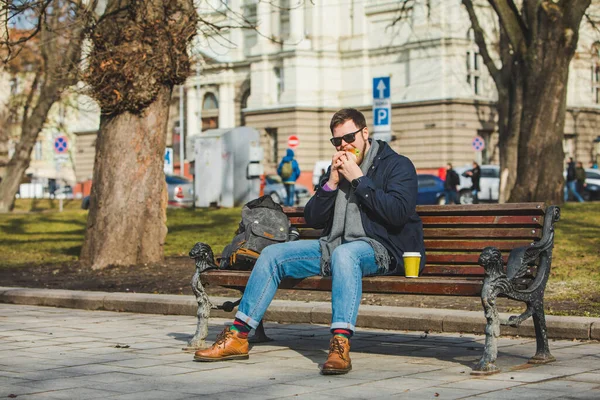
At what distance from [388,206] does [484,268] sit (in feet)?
2.38

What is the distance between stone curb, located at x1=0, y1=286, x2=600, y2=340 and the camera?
27.1ft

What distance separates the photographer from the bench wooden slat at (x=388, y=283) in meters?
6.77

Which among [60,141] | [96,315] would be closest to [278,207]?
[96,315]

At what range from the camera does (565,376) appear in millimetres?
6523

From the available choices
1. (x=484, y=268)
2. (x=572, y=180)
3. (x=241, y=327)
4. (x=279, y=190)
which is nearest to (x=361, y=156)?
(x=484, y=268)

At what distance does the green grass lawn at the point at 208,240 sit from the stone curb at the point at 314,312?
88 cm

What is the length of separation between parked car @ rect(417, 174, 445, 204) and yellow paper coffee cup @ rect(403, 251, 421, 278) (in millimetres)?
32512

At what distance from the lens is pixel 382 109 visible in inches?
817

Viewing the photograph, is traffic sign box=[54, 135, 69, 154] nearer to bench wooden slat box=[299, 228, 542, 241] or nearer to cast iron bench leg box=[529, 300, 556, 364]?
bench wooden slat box=[299, 228, 542, 241]

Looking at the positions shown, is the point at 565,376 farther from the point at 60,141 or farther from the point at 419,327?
the point at 60,141

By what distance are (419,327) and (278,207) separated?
5.51 ft

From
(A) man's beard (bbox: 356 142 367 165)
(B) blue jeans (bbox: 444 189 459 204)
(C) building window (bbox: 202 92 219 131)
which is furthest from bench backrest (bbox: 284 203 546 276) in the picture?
(C) building window (bbox: 202 92 219 131)

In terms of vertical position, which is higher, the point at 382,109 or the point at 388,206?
the point at 382,109

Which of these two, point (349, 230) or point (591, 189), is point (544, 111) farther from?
point (591, 189)
